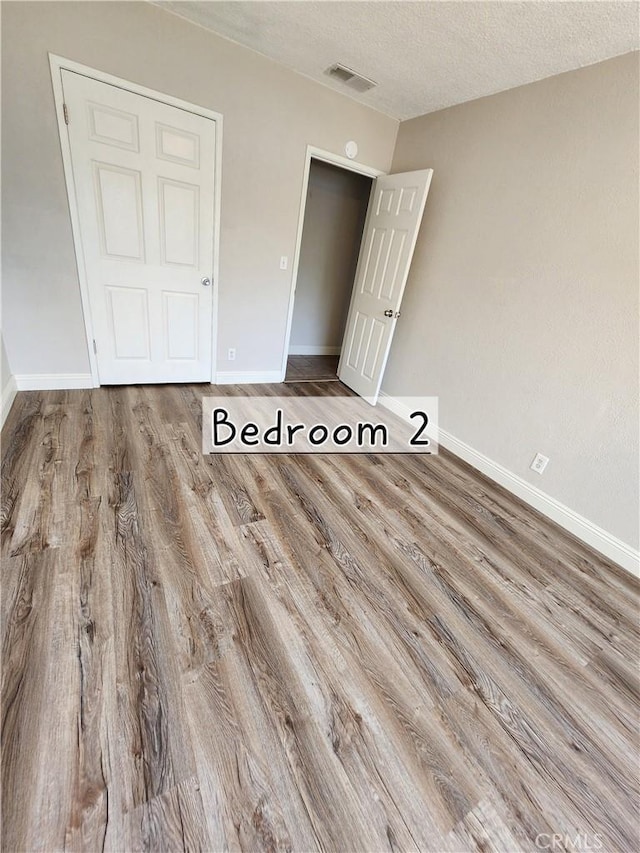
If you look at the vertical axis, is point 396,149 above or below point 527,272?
above

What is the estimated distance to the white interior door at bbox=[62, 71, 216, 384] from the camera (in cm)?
237

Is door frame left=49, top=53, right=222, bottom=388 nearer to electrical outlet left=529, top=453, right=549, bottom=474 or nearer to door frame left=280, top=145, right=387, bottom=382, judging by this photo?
door frame left=280, top=145, right=387, bottom=382

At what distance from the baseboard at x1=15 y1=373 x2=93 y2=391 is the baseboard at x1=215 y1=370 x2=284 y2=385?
1073 mm

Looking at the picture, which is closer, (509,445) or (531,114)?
(531,114)

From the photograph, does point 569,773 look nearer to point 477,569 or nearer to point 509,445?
point 477,569

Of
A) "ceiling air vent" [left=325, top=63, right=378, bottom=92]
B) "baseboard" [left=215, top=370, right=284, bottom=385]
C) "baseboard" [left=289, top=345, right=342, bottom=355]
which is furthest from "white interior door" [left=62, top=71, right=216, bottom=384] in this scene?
"baseboard" [left=289, top=345, right=342, bottom=355]

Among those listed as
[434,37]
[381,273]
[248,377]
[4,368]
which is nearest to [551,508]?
[381,273]

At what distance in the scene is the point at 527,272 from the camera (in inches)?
91.8

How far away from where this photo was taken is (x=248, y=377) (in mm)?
3592

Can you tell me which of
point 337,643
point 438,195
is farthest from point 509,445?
point 438,195

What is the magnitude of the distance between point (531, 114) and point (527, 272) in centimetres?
94

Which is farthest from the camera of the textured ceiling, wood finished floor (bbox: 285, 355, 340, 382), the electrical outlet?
wood finished floor (bbox: 285, 355, 340, 382)

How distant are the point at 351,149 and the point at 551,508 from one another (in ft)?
10.6

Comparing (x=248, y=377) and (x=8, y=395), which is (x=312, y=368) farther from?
(x=8, y=395)
